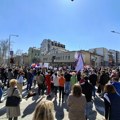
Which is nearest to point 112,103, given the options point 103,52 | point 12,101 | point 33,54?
point 12,101

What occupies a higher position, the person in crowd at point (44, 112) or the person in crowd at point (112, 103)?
the person in crowd at point (44, 112)

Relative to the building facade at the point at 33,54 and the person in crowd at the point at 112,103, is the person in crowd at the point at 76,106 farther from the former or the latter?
the building facade at the point at 33,54

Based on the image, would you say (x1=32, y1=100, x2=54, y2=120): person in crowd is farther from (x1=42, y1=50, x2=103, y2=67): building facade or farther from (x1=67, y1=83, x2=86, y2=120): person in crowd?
(x1=42, y1=50, x2=103, y2=67): building facade

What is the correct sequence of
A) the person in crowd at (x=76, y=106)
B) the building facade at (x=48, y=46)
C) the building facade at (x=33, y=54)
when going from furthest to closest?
the building facade at (x=33, y=54) < the building facade at (x=48, y=46) < the person in crowd at (x=76, y=106)

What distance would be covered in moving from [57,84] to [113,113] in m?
9.91

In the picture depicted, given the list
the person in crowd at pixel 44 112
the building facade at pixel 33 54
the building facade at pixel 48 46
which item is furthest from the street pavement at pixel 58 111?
the building facade at pixel 33 54

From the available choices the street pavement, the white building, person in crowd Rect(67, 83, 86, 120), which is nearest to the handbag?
person in crowd Rect(67, 83, 86, 120)

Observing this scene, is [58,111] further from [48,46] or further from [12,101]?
[48,46]

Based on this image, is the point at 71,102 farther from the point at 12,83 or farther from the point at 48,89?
the point at 48,89

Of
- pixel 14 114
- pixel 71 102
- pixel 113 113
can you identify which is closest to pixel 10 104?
pixel 14 114

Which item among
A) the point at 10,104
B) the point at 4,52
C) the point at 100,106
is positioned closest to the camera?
the point at 10,104

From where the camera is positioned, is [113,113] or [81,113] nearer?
[113,113]

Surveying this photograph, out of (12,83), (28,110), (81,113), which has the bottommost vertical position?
(28,110)

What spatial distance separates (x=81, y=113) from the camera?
24.0 ft
